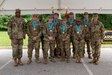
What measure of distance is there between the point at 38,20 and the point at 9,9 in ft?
8.03

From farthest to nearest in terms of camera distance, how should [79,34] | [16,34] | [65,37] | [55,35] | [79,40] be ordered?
[55,35] → [65,37] → [79,40] → [79,34] → [16,34]

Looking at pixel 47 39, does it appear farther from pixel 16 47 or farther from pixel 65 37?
pixel 16 47

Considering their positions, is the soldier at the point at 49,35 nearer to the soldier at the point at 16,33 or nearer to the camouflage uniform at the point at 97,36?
the soldier at the point at 16,33

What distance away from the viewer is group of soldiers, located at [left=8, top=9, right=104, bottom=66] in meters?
12.5

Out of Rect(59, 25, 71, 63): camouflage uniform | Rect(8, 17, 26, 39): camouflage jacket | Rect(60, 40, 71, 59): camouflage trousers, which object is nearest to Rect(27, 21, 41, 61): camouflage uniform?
Rect(8, 17, 26, 39): camouflage jacket

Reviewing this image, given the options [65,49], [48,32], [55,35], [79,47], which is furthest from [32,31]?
[79,47]

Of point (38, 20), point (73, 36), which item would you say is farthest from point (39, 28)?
point (73, 36)

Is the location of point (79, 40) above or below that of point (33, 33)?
below

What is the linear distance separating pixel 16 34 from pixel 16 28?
224 millimetres

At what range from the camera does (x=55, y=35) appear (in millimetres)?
13406

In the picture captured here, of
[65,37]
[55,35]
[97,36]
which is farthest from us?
[55,35]

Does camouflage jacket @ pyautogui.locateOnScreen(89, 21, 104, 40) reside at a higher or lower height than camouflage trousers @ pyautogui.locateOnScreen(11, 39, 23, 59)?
higher

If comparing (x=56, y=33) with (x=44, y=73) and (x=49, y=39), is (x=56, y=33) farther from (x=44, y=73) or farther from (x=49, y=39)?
(x=44, y=73)

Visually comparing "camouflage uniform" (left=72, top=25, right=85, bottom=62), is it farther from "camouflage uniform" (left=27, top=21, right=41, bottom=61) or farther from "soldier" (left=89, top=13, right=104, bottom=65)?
"camouflage uniform" (left=27, top=21, right=41, bottom=61)
